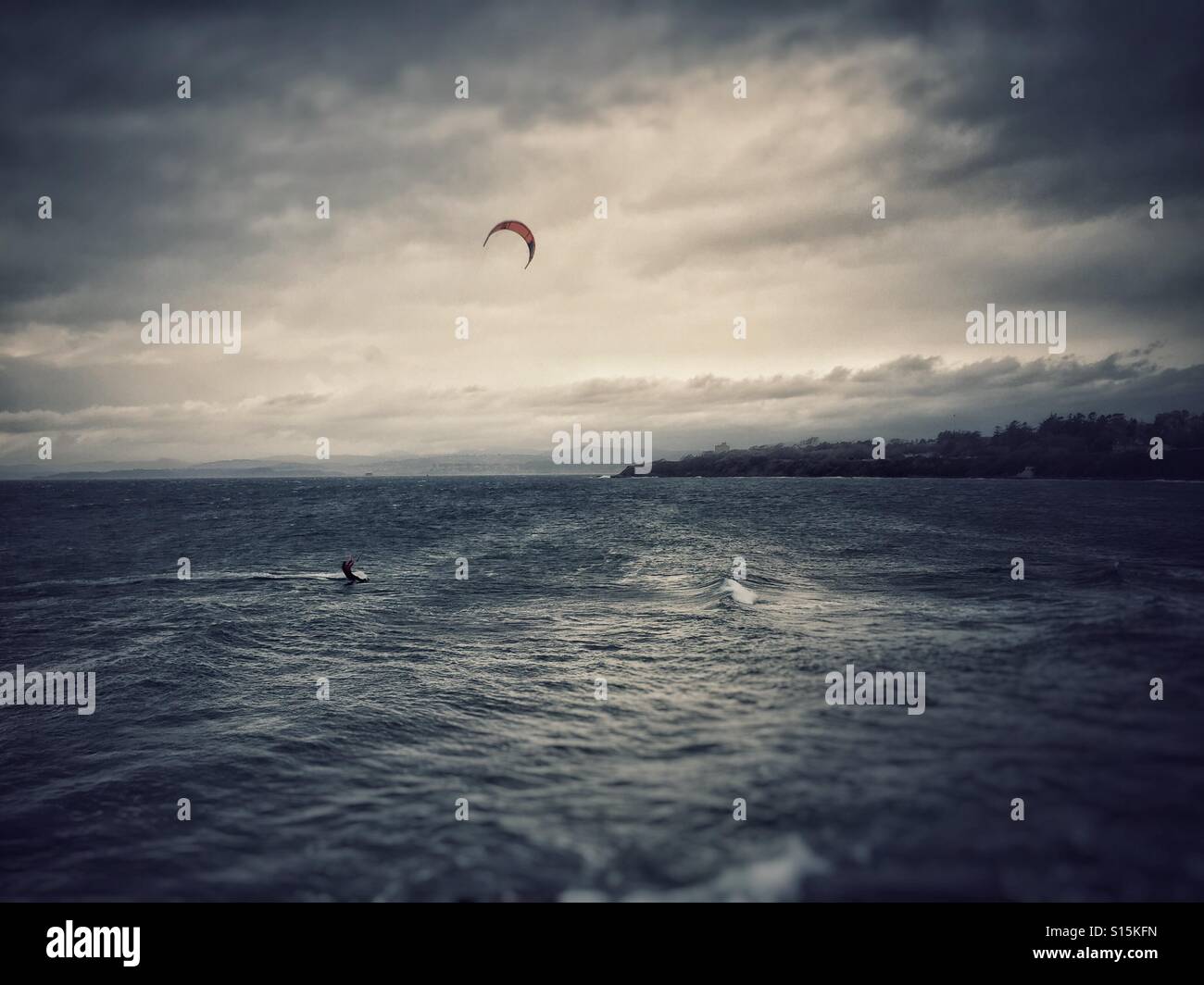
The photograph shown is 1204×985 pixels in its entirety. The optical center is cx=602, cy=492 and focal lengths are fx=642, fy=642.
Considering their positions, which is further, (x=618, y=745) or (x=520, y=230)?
(x=520, y=230)

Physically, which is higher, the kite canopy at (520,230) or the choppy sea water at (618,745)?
the kite canopy at (520,230)

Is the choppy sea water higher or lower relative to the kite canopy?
lower

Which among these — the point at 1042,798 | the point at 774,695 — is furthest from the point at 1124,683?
the point at 774,695

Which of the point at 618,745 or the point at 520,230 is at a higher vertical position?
the point at 520,230

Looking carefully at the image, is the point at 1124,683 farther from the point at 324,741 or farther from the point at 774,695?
the point at 324,741

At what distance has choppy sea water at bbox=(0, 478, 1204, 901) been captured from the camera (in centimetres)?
901

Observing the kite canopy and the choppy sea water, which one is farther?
the kite canopy

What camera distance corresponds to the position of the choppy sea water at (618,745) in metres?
9.01

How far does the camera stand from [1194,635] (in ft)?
61.5

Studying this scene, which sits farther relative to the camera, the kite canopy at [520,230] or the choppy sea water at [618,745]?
the kite canopy at [520,230]

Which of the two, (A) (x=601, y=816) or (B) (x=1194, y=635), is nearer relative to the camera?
(A) (x=601, y=816)

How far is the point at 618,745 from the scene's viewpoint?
1299 cm
